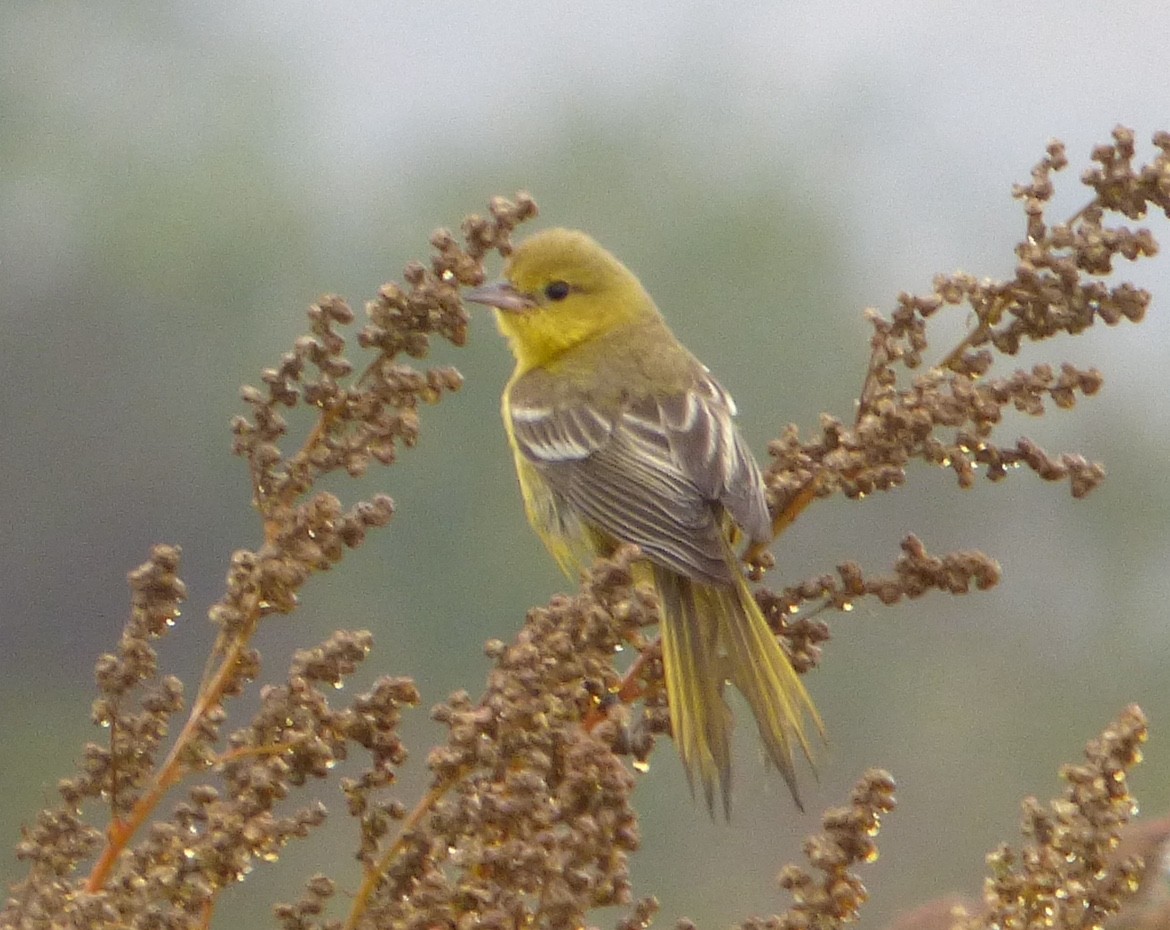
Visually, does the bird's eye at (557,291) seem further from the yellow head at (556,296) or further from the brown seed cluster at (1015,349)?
the brown seed cluster at (1015,349)

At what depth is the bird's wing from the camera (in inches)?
105

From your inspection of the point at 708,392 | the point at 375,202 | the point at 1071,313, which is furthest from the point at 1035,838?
the point at 375,202

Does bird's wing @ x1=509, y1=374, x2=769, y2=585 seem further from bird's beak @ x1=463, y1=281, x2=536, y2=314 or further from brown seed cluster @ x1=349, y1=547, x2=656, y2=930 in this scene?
brown seed cluster @ x1=349, y1=547, x2=656, y2=930

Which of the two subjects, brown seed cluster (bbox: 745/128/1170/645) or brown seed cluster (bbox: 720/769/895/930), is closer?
brown seed cluster (bbox: 720/769/895/930)

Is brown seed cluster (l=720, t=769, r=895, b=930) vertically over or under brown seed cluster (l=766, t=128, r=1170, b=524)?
under

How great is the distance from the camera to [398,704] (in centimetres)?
171

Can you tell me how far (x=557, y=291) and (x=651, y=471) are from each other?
0.86 metres

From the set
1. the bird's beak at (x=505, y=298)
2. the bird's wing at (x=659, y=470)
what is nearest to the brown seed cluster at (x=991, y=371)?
the bird's wing at (x=659, y=470)

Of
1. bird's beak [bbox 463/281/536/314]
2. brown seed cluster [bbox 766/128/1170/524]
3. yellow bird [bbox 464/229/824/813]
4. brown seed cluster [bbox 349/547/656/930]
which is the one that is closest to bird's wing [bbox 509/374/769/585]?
yellow bird [bbox 464/229/824/813]

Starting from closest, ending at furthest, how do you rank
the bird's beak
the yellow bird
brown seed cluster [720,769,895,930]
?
brown seed cluster [720,769,895,930] < the yellow bird < the bird's beak

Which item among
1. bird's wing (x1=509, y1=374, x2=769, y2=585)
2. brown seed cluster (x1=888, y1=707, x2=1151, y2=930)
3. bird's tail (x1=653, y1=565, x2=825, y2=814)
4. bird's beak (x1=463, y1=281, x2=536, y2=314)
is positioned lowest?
brown seed cluster (x1=888, y1=707, x2=1151, y2=930)

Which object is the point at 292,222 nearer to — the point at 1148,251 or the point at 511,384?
Answer: the point at 511,384

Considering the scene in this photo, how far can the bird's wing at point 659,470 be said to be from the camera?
2.67 metres

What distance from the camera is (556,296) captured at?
385cm
